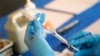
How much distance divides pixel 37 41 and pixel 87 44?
7.5 inches

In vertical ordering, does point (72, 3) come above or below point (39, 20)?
above

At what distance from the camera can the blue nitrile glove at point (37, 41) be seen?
60cm

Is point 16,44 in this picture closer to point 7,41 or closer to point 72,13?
point 7,41

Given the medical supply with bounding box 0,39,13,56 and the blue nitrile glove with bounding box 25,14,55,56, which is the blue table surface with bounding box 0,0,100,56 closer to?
the medical supply with bounding box 0,39,13,56

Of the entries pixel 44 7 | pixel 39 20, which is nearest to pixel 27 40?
pixel 39 20

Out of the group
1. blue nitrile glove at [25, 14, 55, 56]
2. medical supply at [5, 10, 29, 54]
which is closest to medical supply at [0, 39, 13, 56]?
medical supply at [5, 10, 29, 54]

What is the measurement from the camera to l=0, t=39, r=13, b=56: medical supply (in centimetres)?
78

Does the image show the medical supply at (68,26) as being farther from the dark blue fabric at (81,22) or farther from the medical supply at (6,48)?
the medical supply at (6,48)

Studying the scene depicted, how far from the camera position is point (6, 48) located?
78 cm

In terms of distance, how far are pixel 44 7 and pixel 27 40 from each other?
1.97 ft

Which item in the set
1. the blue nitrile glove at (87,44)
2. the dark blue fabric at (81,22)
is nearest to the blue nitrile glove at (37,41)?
the blue nitrile glove at (87,44)

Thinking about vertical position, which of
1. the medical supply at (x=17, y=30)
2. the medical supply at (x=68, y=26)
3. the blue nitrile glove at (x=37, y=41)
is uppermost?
the medical supply at (x=68, y=26)

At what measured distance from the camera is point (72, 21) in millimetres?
1056

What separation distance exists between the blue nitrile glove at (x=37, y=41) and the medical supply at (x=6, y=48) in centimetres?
15
